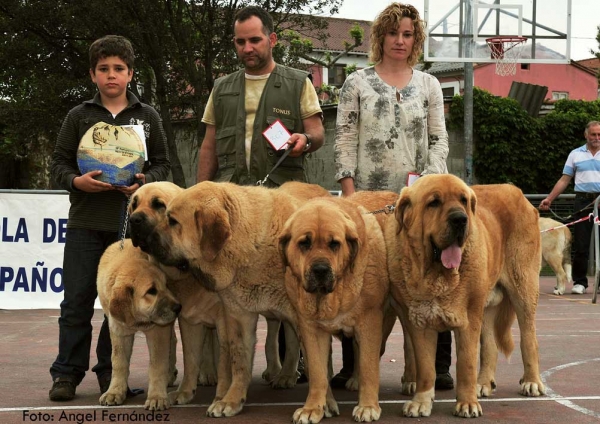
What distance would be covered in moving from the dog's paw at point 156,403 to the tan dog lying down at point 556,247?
1132 centimetres

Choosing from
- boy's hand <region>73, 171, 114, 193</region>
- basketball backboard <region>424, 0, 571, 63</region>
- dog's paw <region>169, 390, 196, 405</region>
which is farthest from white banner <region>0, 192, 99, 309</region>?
basketball backboard <region>424, 0, 571, 63</region>

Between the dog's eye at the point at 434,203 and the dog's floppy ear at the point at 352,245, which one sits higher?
the dog's eye at the point at 434,203

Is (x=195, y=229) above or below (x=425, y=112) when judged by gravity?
below

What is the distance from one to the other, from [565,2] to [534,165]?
33.7 ft

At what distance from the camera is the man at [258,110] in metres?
6.98

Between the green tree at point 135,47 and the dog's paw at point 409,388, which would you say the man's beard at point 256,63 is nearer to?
the dog's paw at point 409,388

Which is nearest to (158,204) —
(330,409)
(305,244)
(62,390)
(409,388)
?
(305,244)

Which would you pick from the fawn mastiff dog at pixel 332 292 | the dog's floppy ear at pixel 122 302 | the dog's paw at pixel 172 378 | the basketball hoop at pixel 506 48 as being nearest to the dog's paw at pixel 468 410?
the fawn mastiff dog at pixel 332 292

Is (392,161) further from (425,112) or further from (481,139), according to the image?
(481,139)

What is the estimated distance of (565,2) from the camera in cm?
1989

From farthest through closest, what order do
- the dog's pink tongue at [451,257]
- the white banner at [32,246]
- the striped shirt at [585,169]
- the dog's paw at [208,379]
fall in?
the striped shirt at [585,169] < the white banner at [32,246] < the dog's paw at [208,379] < the dog's pink tongue at [451,257]

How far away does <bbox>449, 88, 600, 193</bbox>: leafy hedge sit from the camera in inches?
1124

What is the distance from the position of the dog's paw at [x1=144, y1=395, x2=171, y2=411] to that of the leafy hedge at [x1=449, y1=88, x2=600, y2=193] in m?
22.8

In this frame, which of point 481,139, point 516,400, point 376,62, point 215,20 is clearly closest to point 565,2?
point 481,139
